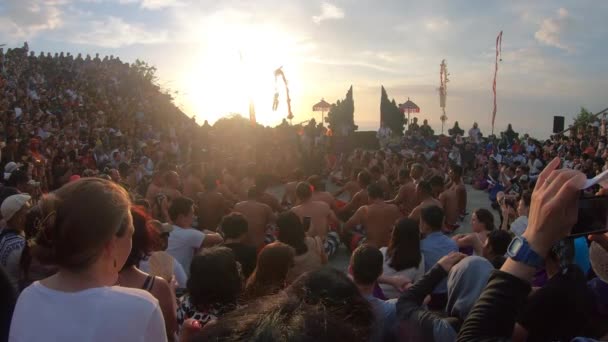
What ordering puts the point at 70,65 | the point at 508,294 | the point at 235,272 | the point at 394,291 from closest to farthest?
→ the point at 508,294 < the point at 235,272 < the point at 394,291 < the point at 70,65

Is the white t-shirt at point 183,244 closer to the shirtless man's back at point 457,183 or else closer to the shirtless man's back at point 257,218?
the shirtless man's back at point 257,218

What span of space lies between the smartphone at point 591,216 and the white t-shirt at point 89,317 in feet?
4.41

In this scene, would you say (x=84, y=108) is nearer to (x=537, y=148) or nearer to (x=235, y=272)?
(x=537, y=148)

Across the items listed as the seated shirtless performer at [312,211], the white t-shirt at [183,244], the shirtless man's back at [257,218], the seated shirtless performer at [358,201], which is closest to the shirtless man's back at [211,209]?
the shirtless man's back at [257,218]

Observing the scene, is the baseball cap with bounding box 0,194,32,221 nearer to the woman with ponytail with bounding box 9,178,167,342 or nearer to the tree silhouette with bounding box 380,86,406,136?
the woman with ponytail with bounding box 9,178,167,342

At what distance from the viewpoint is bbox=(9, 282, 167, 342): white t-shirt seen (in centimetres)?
157

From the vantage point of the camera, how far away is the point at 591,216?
56.1 inches

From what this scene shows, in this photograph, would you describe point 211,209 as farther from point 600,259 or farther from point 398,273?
point 600,259

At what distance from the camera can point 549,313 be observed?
2250 mm

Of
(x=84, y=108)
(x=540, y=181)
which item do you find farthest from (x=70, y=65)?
(x=540, y=181)

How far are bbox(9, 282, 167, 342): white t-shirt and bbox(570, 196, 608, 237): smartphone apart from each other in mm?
1345

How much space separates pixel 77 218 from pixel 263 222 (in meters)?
5.24

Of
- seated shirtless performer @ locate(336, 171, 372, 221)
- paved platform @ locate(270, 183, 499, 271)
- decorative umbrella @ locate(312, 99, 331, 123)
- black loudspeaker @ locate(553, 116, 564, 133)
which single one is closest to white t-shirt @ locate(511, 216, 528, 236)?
paved platform @ locate(270, 183, 499, 271)

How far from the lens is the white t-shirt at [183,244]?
16.7 ft
